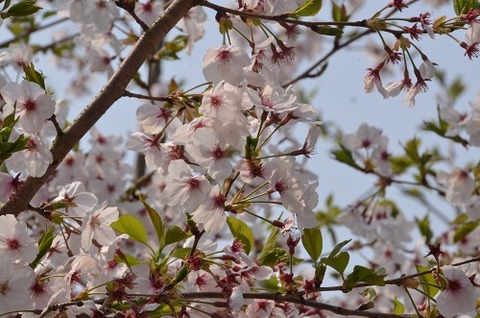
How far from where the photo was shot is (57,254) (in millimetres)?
2412

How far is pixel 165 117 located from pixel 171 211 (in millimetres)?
1673

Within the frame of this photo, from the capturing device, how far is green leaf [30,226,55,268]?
2.28 metres

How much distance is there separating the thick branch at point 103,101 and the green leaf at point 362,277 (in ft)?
2.58

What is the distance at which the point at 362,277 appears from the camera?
2.19m

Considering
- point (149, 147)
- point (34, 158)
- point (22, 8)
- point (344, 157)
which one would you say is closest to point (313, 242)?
point (149, 147)

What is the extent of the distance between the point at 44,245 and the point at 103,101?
1.41 ft

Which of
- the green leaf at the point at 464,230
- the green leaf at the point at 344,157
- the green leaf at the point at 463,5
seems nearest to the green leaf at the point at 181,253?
the green leaf at the point at 463,5

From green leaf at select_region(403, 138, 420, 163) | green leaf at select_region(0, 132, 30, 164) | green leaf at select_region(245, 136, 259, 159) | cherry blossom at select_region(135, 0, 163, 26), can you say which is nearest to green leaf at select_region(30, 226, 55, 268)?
green leaf at select_region(0, 132, 30, 164)

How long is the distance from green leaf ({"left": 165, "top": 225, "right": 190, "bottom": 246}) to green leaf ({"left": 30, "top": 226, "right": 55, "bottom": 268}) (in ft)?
1.05

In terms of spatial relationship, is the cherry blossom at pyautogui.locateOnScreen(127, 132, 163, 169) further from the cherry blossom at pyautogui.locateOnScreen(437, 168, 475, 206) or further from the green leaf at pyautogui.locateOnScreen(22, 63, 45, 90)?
the cherry blossom at pyautogui.locateOnScreen(437, 168, 475, 206)

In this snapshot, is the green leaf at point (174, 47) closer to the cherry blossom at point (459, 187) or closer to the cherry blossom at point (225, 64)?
the cherry blossom at point (459, 187)

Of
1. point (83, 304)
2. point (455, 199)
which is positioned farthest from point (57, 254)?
point (455, 199)

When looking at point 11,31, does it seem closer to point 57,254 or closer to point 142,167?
point 142,167

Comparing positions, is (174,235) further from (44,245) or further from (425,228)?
(425,228)
